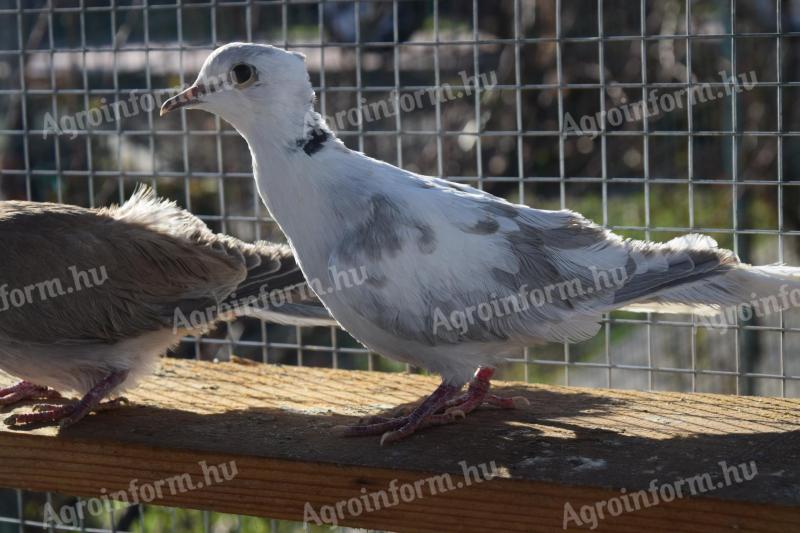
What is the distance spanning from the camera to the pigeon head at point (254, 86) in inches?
109

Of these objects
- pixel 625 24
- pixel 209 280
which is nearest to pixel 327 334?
pixel 625 24

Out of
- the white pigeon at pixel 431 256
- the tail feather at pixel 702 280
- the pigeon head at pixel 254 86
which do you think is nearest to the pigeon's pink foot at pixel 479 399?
the white pigeon at pixel 431 256

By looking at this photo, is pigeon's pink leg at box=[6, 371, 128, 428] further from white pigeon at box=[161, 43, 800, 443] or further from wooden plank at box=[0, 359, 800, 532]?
white pigeon at box=[161, 43, 800, 443]

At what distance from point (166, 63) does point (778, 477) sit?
10.7 ft

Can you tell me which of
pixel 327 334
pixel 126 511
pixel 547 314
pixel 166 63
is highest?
pixel 166 63

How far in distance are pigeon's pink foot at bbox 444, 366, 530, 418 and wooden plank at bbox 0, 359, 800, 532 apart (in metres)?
0.03

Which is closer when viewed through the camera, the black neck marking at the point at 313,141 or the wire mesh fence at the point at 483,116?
the black neck marking at the point at 313,141

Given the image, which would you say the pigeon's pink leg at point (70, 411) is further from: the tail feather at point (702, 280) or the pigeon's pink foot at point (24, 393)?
the tail feather at point (702, 280)

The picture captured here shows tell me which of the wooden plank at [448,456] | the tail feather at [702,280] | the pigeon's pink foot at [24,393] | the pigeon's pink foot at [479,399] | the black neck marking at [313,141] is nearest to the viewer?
the wooden plank at [448,456]

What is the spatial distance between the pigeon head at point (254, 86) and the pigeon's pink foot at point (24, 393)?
1063mm

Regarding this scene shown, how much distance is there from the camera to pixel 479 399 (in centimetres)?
300

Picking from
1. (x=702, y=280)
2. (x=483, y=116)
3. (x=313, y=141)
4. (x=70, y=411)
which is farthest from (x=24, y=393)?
(x=483, y=116)

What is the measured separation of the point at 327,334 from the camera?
603 centimetres

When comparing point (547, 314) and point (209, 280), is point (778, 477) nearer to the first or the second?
point (547, 314)
